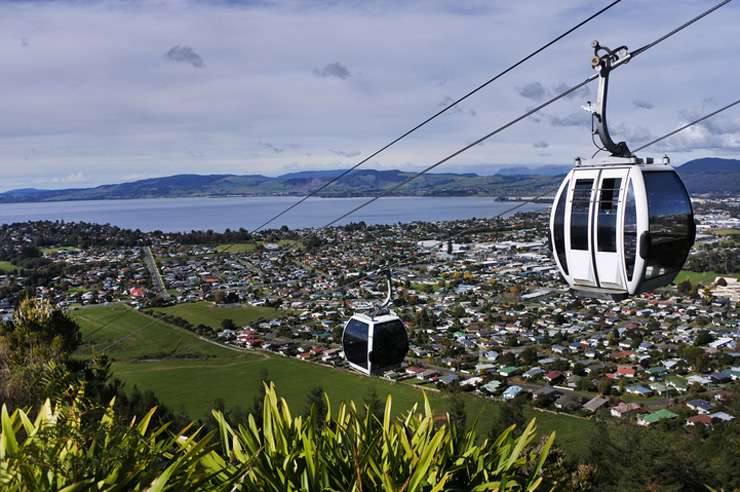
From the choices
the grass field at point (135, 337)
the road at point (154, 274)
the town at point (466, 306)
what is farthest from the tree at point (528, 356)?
the road at point (154, 274)

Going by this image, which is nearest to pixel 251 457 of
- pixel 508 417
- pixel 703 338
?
pixel 508 417

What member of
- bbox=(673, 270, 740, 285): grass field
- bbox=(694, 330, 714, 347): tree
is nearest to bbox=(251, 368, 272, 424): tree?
bbox=(694, 330, 714, 347): tree

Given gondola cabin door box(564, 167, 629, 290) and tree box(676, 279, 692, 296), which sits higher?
gondola cabin door box(564, 167, 629, 290)

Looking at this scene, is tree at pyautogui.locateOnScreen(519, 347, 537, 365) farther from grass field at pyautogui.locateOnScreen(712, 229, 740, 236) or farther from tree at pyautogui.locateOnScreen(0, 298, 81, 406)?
grass field at pyautogui.locateOnScreen(712, 229, 740, 236)

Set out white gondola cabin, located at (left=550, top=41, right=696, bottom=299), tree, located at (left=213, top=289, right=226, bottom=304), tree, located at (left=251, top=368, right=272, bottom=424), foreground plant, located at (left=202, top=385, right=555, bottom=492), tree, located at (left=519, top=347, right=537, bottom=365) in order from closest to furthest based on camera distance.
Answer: foreground plant, located at (left=202, top=385, right=555, bottom=492) → white gondola cabin, located at (left=550, top=41, right=696, bottom=299) → tree, located at (left=251, top=368, right=272, bottom=424) → tree, located at (left=519, top=347, right=537, bottom=365) → tree, located at (left=213, top=289, right=226, bottom=304)

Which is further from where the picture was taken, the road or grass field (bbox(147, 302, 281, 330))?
the road

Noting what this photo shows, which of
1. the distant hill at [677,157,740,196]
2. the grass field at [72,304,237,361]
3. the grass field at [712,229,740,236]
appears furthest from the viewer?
the distant hill at [677,157,740,196]

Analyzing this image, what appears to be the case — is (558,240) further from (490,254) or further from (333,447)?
(490,254)
